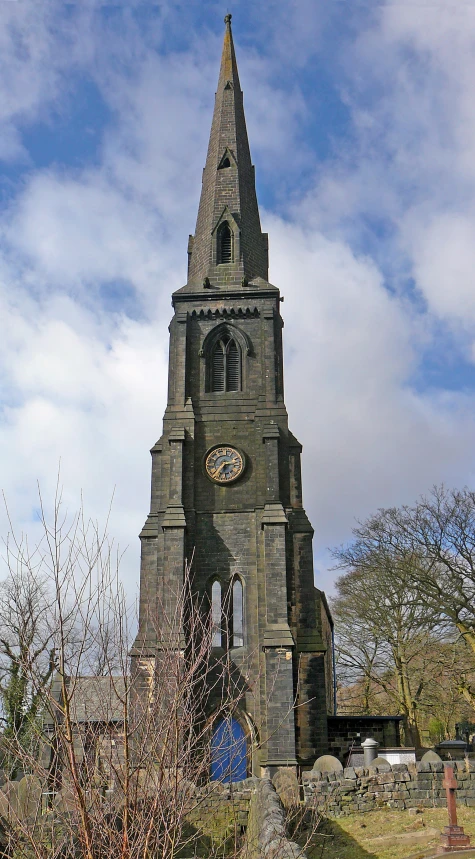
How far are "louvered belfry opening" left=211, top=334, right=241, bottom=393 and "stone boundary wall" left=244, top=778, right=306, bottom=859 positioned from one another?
18579mm

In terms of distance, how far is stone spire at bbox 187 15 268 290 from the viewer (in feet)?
110

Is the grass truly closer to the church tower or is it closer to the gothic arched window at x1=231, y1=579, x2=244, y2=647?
the church tower

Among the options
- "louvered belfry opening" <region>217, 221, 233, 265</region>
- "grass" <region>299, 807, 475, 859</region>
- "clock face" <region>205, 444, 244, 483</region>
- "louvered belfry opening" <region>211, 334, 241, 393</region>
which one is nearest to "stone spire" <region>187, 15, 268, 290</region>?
"louvered belfry opening" <region>217, 221, 233, 265</region>

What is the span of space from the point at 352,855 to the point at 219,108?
35493 millimetres

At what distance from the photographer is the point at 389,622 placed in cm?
3519

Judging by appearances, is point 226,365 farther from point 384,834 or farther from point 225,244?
point 384,834

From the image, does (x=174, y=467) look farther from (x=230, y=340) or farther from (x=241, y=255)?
(x=241, y=255)

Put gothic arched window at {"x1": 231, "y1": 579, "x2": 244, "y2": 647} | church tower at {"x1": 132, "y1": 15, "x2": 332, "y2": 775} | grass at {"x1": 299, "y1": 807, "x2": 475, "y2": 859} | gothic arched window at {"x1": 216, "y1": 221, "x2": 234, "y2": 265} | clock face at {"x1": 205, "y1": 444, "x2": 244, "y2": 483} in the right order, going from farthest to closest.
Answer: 1. gothic arched window at {"x1": 216, "y1": 221, "x2": 234, "y2": 265}
2. clock face at {"x1": 205, "y1": 444, "x2": 244, "y2": 483}
3. gothic arched window at {"x1": 231, "y1": 579, "x2": 244, "y2": 647}
4. church tower at {"x1": 132, "y1": 15, "x2": 332, "y2": 775}
5. grass at {"x1": 299, "y1": 807, "x2": 475, "y2": 859}

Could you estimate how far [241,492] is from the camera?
93.8ft

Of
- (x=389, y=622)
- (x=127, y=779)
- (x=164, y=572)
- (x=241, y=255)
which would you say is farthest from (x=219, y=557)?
(x=127, y=779)

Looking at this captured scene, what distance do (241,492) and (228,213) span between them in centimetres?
1355

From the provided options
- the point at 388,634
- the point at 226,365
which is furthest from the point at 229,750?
the point at 388,634

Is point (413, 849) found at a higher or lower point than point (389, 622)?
lower

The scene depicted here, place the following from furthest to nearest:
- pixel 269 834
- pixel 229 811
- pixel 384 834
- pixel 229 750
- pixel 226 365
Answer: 1. pixel 226 365
2. pixel 229 811
3. pixel 384 834
4. pixel 229 750
5. pixel 269 834
